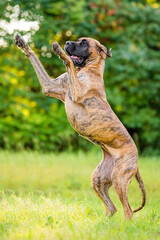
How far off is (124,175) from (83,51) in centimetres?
156

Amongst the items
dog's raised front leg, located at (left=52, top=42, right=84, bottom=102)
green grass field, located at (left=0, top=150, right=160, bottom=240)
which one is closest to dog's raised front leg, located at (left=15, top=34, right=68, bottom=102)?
dog's raised front leg, located at (left=52, top=42, right=84, bottom=102)

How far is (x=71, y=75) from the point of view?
3977 millimetres

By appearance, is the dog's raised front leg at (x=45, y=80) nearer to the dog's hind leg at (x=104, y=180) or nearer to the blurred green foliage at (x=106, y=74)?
the dog's hind leg at (x=104, y=180)

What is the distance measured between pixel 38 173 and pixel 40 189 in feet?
3.27

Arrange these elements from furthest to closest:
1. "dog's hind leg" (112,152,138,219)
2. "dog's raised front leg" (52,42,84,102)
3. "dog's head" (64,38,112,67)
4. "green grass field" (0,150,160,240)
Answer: "dog's head" (64,38,112,67), "dog's hind leg" (112,152,138,219), "dog's raised front leg" (52,42,84,102), "green grass field" (0,150,160,240)

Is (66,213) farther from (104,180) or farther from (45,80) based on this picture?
(45,80)

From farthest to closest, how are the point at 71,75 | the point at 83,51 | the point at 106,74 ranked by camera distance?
1. the point at 106,74
2. the point at 83,51
3. the point at 71,75

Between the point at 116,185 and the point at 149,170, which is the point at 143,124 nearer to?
the point at 149,170

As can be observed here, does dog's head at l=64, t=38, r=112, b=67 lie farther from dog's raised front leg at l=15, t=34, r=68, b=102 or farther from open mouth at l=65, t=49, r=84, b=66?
dog's raised front leg at l=15, t=34, r=68, b=102

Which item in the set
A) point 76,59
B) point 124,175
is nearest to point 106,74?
point 76,59

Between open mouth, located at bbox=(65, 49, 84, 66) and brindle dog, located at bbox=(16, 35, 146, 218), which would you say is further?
open mouth, located at bbox=(65, 49, 84, 66)

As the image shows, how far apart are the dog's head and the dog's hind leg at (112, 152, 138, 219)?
49.5 inches

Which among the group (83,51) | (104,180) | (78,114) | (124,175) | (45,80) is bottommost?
(104,180)

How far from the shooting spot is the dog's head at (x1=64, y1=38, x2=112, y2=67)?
4.28 meters
